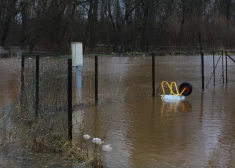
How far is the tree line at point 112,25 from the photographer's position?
51219mm

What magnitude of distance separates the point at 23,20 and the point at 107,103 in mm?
43591

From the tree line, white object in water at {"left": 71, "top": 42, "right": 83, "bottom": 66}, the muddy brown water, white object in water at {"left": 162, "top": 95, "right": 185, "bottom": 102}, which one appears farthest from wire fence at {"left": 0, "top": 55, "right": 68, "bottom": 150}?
the tree line

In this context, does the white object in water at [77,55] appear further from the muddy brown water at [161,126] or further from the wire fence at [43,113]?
the wire fence at [43,113]

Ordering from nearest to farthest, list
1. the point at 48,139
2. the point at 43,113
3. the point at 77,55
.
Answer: the point at 48,139 → the point at 43,113 → the point at 77,55

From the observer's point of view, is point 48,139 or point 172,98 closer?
point 48,139

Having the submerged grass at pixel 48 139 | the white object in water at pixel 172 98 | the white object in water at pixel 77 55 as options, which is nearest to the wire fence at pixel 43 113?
the submerged grass at pixel 48 139

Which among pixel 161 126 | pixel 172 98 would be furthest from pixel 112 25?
pixel 161 126

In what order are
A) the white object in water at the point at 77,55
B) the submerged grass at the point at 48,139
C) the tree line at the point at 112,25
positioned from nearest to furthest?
the submerged grass at the point at 48,139
the white object in water at the point at 77,55
the tree line at the point at 112,25

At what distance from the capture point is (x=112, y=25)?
200ft

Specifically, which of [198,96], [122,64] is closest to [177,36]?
[122,64]

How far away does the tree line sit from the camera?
5122cm

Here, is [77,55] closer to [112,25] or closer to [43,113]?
[43,113]

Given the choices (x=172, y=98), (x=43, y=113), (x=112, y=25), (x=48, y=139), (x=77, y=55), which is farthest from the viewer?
(x=112, y=25)

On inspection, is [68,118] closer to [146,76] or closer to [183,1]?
[146,76]
